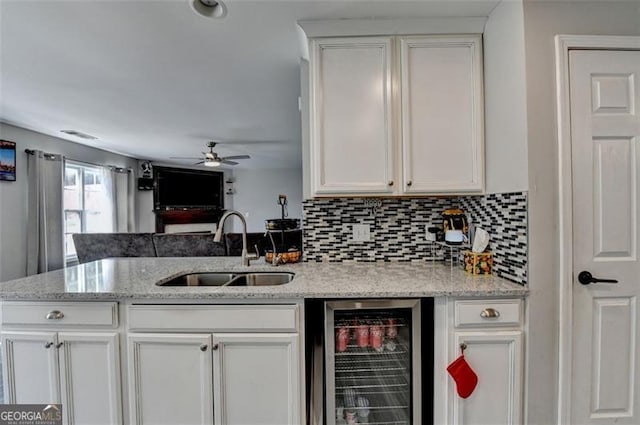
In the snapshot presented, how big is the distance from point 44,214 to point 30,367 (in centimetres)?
344

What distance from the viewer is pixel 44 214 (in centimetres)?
396

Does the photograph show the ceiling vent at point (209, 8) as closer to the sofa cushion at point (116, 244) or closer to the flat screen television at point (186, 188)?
the sofa cushion at point (116, 244)

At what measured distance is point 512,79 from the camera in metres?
1.46

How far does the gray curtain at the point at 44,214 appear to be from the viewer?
152 inches

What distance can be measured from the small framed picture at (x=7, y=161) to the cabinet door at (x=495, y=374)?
4.98 meters

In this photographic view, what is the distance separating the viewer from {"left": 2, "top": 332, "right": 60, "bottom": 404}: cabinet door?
1438 mm

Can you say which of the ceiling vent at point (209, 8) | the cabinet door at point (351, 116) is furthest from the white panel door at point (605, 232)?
the ceiling vent at point (209, 8)

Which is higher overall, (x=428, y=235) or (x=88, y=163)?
(x=88, y=163)

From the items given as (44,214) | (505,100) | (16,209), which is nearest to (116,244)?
(44,214)

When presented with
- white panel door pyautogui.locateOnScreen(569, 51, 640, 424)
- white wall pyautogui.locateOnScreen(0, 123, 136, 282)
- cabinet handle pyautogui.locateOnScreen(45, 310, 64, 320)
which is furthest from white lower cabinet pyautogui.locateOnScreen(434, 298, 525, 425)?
white wall pyautogui.locateOnScreen(0, 123, 136, 282)

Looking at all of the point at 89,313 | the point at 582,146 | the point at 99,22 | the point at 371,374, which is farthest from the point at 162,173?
the point at 582,146

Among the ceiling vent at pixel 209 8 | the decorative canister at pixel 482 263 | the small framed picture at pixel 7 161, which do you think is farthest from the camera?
the small framed picture at pixel 7 161

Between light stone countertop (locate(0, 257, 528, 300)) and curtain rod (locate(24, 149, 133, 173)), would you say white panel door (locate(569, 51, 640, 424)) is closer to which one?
light stone countertop (locate(0, 257, 528, 300))

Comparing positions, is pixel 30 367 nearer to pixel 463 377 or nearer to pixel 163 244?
pixel 463 377
